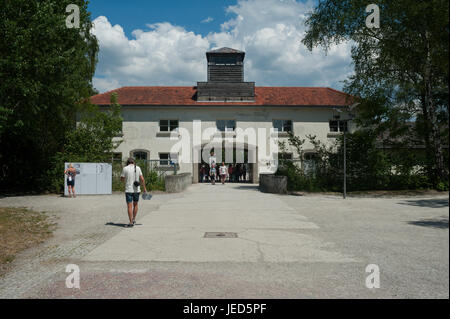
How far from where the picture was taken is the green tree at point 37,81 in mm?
13828

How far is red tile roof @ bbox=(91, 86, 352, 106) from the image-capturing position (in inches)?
1053

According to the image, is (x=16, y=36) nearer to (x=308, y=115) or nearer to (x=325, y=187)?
(x=325, y=187)

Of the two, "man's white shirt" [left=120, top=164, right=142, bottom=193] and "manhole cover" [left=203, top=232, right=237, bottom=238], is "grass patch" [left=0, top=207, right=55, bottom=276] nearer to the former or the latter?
"man's white shirt" [left=120, top=164, right=142, bottom=193]

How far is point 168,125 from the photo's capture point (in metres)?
26.5

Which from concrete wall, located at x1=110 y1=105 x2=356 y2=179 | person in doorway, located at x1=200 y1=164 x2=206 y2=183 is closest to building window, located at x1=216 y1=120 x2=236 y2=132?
concrete wall, located at x1=110 y1=105 x2=356 y2=179

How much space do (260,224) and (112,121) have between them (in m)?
13.9

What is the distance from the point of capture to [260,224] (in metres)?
8.38

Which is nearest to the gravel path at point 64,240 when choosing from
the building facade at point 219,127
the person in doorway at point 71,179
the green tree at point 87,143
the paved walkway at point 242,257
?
the paved walkway at point 242,257

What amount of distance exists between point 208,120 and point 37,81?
1378cm

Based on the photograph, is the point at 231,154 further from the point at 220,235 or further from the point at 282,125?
the point at 220,235

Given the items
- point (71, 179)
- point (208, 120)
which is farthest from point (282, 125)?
point (71, 179)

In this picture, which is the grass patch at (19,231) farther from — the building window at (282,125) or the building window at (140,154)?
the building window at (282,125)

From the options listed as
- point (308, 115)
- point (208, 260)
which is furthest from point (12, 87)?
point (308, 115)

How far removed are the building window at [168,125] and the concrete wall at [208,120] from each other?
1.07 ft
